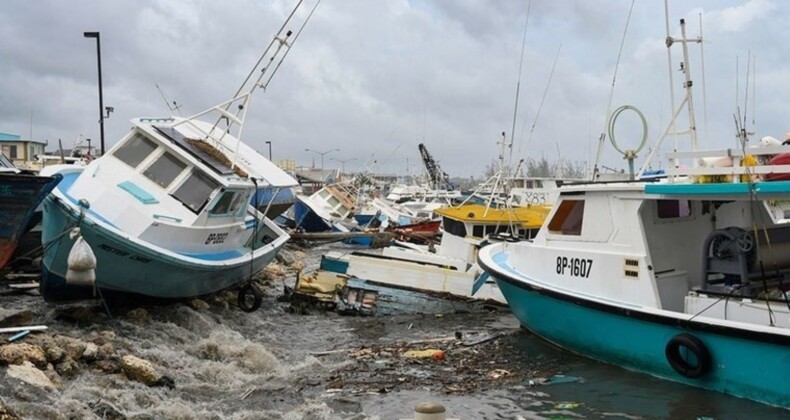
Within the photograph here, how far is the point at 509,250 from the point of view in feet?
44.3

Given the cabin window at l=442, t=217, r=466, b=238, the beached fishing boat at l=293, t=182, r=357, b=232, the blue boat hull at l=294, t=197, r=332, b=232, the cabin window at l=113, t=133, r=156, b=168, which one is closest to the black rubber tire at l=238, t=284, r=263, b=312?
the cabin window at l=113, t=133, r=156, b=168

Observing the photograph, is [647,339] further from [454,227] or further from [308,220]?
[308,220]

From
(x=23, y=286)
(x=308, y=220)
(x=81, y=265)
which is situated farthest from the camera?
(x=308, y=220)

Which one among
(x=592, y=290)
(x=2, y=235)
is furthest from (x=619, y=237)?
(x=2, y=235)

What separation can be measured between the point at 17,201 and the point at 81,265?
2.25m

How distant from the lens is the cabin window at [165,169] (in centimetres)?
1356

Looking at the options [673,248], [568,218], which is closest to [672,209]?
[673,248]

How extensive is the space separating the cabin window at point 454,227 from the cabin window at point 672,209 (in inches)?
338

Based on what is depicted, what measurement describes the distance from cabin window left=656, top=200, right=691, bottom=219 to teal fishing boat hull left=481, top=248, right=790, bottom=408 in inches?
73.7

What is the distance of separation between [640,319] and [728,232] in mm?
1635

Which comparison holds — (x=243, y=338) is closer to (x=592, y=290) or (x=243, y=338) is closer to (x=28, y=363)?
(x=28, y=363)

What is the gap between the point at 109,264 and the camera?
11312mm

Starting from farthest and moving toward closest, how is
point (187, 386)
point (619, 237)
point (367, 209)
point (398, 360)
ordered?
point (367, 209) → point (398, 360) → point (619, 237) → point (187, 386)

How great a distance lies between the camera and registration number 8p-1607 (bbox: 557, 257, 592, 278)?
35.2 feet
